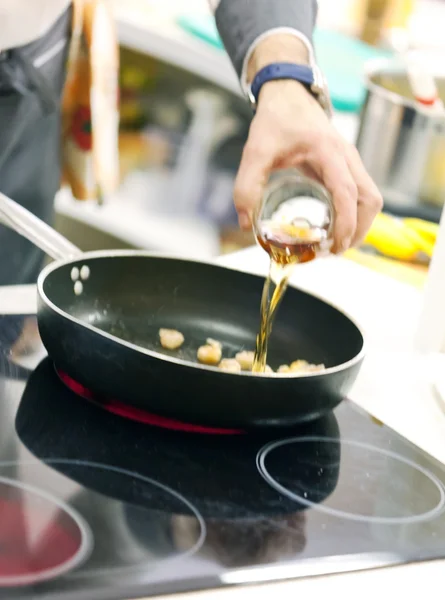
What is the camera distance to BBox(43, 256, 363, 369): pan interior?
0.91 m

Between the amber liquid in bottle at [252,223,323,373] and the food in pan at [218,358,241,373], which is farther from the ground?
the amber liquid in bottle at [252,223,323,373]

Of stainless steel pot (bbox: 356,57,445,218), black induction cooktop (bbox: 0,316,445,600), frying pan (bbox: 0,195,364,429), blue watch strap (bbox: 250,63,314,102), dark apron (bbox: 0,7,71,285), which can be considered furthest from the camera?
stainless steel pot (bbox: 356,57,445,218)

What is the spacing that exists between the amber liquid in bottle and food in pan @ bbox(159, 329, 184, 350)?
0.29ft

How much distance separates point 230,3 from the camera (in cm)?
110

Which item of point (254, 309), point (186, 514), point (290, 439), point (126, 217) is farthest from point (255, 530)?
point (126, 217)

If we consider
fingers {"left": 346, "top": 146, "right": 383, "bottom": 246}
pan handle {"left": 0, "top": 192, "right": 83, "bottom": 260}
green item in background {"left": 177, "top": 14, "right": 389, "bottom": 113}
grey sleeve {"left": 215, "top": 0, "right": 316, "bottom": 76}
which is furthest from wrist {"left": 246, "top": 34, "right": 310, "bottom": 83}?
green item in background {"left": 177, "top": 14, "right": 389, "bottom": 113}

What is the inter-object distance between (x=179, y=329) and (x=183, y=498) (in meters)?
0.33

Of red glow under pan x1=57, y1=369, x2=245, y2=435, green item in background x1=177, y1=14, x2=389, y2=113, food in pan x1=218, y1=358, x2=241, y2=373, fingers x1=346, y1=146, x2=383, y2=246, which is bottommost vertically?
green item in background x1=177, y1=14, x2=389, y2=113

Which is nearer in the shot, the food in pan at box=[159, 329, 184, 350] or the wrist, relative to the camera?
the food in pan at box=[159, 329, 184, 350]

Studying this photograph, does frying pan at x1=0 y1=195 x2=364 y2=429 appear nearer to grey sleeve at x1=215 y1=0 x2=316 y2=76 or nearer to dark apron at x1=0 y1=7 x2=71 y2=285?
grey sleeve at x1=215 y1=0 x2=316 y2=76

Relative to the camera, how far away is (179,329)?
940mm

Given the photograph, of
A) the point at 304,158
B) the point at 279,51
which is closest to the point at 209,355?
the point at 304,158

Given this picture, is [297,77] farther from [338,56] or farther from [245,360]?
[338,56]

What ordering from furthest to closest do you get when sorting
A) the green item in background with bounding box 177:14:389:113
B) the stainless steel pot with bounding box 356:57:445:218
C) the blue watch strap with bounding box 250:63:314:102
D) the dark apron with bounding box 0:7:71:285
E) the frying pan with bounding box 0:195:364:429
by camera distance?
the green item in background with bounding box 177:14:389:113 < the stainless steel pot with bounding box 356:57:445:218 < the dark apron with bounding box 0:7:71:285 < the blue watch strap with bounding box 250:63:314:102 < the frying pan with bounding box 0:195:364:429
